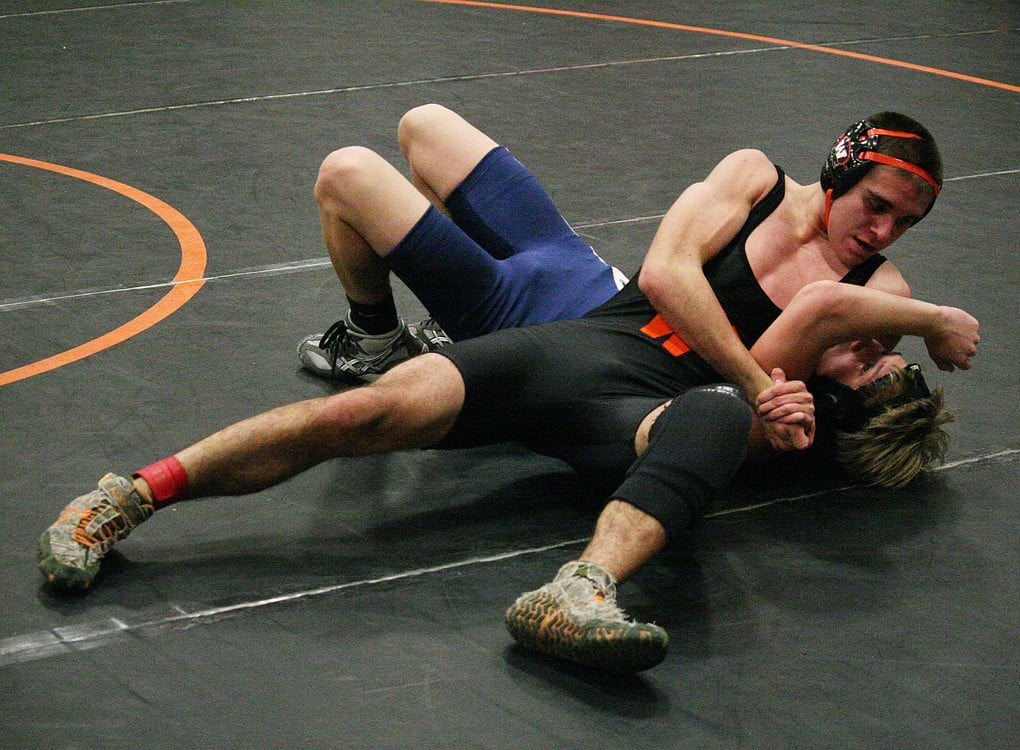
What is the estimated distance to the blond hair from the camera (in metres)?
2.70

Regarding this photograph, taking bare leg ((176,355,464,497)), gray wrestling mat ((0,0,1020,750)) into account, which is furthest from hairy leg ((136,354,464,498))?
gray wrestling mat ((0,0,1020,750))

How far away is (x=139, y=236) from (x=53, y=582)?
2015 mm

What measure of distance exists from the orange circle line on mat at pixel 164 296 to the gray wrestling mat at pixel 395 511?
0.01 metres

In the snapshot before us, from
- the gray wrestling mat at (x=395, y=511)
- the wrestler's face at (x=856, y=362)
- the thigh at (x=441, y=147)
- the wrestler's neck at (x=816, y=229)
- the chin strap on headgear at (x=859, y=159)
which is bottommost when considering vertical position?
the gray wrestling mat at (x=395, y=511)

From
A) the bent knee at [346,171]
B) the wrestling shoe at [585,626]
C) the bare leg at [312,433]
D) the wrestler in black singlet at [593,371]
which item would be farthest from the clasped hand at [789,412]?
the bent knee at [346,171]

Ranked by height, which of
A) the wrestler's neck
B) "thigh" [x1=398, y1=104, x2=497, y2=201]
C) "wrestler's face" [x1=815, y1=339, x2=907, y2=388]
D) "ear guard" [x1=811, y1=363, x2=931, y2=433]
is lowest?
"ear guard" [x1=811, y1=363, x2=931, y2=433]

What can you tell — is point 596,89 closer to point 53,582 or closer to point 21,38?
point 21,38

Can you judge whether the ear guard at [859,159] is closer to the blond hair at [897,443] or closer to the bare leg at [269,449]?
the blond hair at [897,443]

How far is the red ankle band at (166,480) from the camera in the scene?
8.07ft

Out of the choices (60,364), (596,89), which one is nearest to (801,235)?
(60,364)

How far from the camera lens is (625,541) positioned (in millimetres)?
2307

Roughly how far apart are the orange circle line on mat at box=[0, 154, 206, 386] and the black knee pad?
1600 mm

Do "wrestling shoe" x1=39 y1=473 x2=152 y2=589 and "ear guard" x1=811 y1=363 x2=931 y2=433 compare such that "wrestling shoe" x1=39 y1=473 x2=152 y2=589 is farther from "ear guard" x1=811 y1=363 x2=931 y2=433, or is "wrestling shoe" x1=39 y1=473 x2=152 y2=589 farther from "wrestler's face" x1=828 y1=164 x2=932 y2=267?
"wrestler's face" x1=828 y1=164 x2=932 y2=267

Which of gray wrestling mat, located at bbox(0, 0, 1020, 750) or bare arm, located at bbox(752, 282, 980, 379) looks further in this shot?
bare arm, located at bbox(752, 282, 980, 379)
